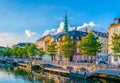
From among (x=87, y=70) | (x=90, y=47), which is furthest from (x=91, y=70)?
(x=90, y=47)

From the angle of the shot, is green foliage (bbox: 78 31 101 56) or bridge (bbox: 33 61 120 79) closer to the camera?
bridge (bbox: 33 61 120 79)

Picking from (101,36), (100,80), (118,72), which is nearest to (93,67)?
(100,80)

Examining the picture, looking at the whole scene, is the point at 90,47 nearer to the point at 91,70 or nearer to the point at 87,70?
the point at 87,70

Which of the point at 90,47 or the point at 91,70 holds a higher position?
the point at 90,47

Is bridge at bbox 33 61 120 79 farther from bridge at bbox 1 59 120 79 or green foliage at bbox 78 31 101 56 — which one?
green foliage at bbox 78 31 101 56

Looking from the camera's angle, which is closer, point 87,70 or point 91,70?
point 91,70

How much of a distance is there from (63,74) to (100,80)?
16313mm

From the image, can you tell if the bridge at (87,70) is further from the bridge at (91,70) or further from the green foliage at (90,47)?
the green foliage at (90,47)

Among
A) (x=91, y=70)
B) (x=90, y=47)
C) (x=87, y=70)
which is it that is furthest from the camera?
(x=90, y=47)

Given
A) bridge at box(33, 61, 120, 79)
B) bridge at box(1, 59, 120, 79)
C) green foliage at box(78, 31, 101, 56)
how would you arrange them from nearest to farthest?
1. bridge at box(33, 61, 120, 79)
2. bridge at box(1, 59, 120, 79)
3. green foliage at box(78, 31, 101, 56)

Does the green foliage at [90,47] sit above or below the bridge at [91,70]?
above

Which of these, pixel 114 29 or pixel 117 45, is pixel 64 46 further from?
pixel 117 45

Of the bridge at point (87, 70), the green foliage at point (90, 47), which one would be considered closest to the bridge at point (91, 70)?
the bridge at point (87, 70)

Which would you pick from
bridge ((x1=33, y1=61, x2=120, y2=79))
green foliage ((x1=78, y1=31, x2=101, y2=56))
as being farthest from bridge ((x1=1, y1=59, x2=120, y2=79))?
green foliage ((x1=78, y1=31, x2=101, y2=56))
